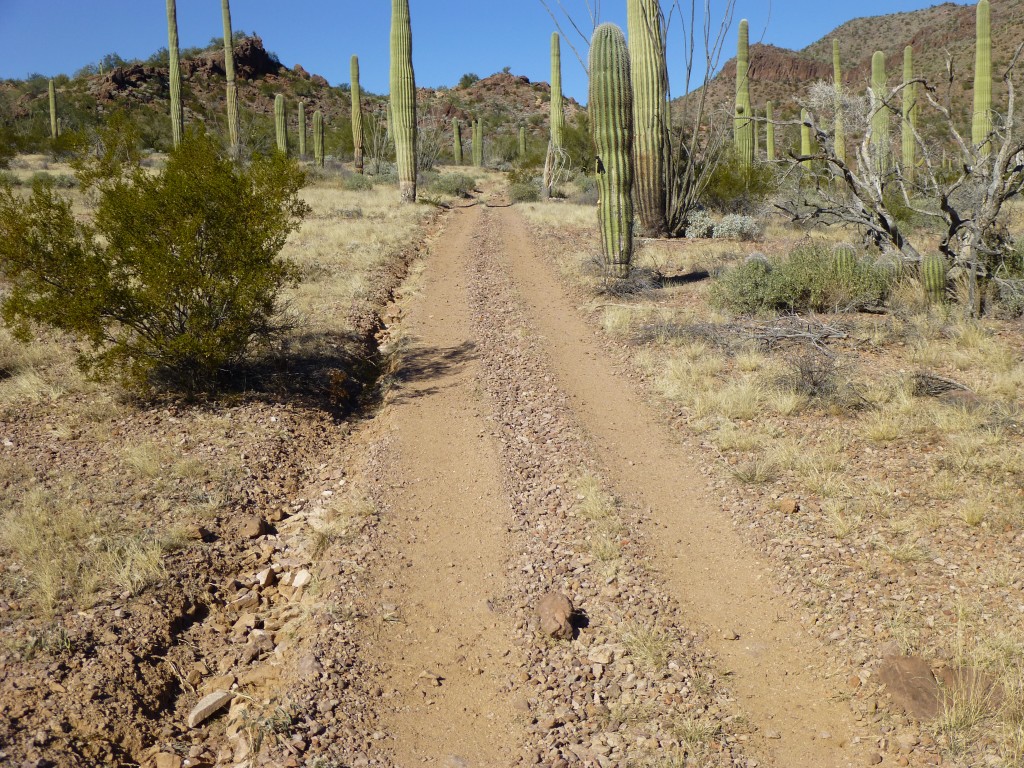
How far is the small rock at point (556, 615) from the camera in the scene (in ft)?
14.0

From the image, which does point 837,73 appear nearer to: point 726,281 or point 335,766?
point 726,281

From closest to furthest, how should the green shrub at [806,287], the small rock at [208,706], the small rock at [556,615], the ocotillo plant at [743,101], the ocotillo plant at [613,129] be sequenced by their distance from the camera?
the small rock at [208,706], the small rock at [556,615], the green shrub at [806,287], the ocotillo plant at [613,129], the ocotillo plant at [743,101]

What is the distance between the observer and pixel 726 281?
1063cm

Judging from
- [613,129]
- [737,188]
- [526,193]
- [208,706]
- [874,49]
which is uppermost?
[874,49]

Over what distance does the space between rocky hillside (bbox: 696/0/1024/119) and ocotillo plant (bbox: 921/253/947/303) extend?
146 ft

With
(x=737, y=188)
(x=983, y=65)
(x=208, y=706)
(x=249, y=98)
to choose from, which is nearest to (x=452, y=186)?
(x=737, y=188)

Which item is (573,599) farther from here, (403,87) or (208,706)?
(403,87)

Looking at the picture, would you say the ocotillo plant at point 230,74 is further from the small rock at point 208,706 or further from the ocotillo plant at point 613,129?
the small rock at point 208,706

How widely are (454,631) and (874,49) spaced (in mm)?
79362

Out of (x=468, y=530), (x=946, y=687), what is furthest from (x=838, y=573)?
(x=468, y=530)

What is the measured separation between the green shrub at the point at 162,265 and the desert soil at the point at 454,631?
30.2 inches

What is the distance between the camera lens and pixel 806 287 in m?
10.1

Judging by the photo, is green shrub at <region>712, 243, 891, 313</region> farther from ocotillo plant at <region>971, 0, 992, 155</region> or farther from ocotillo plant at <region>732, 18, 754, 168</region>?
ocotillo plant at <region>971, 0, 992, 155</region>

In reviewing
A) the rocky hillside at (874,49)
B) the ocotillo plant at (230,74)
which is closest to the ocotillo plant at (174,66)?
the ocotillo plant at (230,74)
